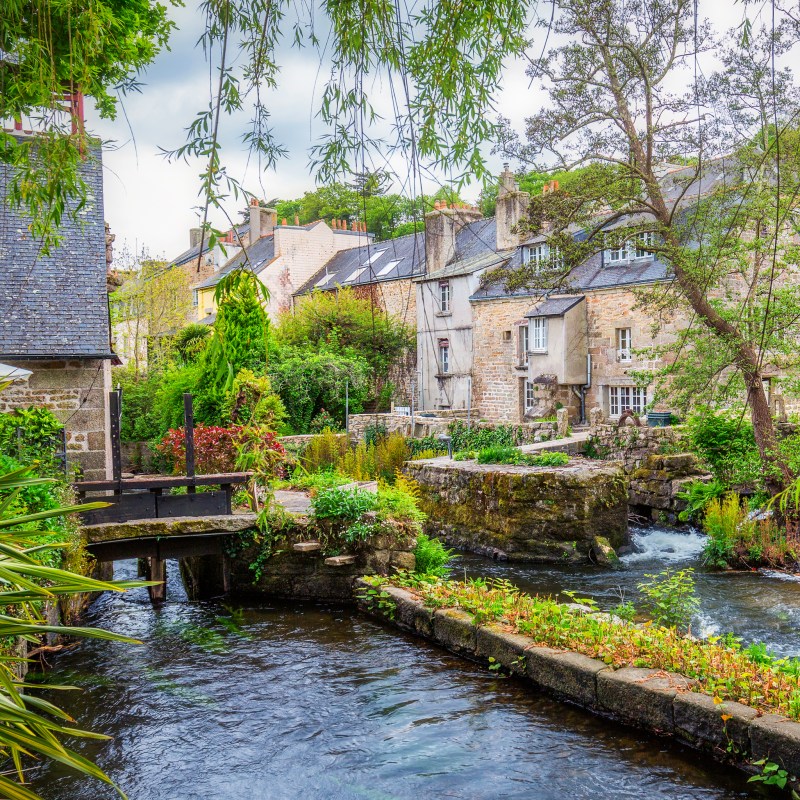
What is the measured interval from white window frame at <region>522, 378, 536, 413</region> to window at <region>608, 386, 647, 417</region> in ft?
8.70

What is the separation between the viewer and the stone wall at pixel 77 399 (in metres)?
12.3

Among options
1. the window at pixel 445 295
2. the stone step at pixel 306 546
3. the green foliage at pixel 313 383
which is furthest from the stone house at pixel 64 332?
the window at pixel 445 295

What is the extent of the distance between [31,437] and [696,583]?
9156 millimetres

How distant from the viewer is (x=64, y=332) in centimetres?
1229

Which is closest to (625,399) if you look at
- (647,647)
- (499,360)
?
(499,360)

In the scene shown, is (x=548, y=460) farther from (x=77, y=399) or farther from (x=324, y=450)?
(x=77, y=399)

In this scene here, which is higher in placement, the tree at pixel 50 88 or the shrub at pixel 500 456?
the tree at pixel 50 88

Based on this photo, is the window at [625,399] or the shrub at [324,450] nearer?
the shrub at [324,450]

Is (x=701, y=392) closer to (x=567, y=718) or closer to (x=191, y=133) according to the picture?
(x=567, y=718)

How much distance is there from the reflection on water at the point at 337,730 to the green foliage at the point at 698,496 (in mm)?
7518

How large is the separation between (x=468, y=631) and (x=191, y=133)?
20.0 ft

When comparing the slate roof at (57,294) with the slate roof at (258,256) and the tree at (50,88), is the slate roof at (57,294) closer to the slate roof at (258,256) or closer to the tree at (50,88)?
the tree at (50,88)

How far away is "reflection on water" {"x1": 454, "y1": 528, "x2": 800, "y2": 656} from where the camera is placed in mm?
8688

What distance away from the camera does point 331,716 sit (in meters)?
6.27
